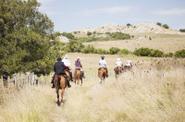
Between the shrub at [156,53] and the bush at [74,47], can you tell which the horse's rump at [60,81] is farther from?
Result: the bush at [74,47]

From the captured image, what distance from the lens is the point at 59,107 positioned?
59.5 feet

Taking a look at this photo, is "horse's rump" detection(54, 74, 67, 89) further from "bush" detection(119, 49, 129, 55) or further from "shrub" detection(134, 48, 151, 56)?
"bush" detection(119, 49, 129, 55)

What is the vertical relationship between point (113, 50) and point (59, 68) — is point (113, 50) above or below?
below

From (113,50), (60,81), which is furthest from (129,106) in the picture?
(113,50)

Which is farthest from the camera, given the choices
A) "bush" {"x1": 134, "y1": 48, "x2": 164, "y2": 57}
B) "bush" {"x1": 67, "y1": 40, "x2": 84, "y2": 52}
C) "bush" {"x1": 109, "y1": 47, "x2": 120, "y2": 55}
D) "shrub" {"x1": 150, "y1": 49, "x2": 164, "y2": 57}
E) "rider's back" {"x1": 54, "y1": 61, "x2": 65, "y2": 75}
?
"bush" {"x1": 109, "y1": 47, "x2": 120, "y2": 55}

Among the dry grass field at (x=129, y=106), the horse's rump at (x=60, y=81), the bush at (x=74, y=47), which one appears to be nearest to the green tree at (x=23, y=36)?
the horse's rump at (x=60, y=81)

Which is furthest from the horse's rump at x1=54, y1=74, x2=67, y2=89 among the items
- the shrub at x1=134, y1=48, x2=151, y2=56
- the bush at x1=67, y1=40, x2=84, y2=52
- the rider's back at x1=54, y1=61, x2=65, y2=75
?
the bush at x1=67, y1=40, x2=84, y2=52

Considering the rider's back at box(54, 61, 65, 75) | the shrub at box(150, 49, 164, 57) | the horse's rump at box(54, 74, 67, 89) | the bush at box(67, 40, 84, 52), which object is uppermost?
the rider's back at box(54, 61, 65, 75)

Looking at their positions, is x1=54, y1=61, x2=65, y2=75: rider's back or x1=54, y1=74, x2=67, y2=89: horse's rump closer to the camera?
x1=54, y1=61, x2=65, y2=75: rider's back

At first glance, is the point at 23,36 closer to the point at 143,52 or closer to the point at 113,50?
the point at 143,52

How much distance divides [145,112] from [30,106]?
4731 mm

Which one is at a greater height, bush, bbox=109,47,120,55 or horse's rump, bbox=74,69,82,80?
horse's rump, bbox=74,69,82,80

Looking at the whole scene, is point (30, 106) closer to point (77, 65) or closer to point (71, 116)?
point (71, 116)

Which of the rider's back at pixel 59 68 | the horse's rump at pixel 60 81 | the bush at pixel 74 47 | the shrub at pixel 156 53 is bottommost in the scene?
the shrub at pixel 156 53
